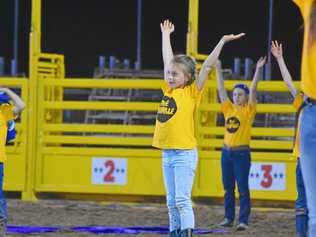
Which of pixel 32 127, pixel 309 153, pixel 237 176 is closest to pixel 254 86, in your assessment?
pixel 237 176

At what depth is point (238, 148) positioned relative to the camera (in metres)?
9.40

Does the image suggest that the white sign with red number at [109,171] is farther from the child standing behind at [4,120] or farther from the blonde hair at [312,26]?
the blonde hair at [312,26]

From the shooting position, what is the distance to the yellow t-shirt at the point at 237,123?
943 centimetres

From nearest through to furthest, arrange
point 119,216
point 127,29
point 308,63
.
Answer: point 308,63 < point 119,216 < point 127,29

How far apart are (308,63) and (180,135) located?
9.67 feet

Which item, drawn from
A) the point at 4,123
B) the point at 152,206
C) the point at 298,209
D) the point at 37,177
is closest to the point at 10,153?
the point at 37,177

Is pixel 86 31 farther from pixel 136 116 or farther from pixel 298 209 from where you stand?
pixel 298 209

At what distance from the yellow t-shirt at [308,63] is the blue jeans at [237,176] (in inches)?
215

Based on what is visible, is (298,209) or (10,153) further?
(10,153)

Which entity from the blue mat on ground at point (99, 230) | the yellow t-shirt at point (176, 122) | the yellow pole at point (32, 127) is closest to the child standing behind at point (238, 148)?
the blue mat on ground at point (99, 230)

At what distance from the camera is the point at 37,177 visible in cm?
1211

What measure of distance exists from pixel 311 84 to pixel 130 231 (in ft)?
17.6

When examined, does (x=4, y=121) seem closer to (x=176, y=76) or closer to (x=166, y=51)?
(x=166, y=51)

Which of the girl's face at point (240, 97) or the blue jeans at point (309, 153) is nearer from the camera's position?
the blue jeans at point (309, 153)
